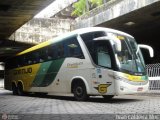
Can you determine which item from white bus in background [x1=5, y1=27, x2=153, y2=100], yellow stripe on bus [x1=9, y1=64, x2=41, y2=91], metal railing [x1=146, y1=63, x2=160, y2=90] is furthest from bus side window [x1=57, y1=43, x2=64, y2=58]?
metal railing [x1=146, y1=63, x2=160, y2=90]

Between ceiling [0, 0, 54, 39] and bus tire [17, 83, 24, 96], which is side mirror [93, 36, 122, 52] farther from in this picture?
bus tire [17, 83, 24, 96]

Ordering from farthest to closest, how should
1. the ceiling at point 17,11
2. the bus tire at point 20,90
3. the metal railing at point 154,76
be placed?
1. the bus tire at point 20,90
2. the metal railing at point 154,76
3. the ceiling at point 17,11

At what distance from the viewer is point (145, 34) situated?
28.8 meters

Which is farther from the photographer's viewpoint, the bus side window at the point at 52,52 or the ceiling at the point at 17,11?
the bus side window at the point at 52,52

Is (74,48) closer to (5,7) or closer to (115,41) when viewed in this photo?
(115,41)

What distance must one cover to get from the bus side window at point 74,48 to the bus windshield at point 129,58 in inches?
75.1

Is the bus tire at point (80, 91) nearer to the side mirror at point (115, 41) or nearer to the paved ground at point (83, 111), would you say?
the paved ground at point (83, 111)

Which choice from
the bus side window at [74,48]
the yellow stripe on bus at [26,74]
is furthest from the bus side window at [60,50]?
the yellow stripe on bus at [26,74]

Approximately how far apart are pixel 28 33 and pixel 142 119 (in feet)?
65.3

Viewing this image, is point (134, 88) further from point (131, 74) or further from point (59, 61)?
point (59, 61)

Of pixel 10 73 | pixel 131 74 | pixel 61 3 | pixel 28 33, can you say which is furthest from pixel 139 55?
pixel 61 3

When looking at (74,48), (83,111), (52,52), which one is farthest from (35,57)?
(83,111)

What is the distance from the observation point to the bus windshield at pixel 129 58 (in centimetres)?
1233

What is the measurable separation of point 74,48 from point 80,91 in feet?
6.28
